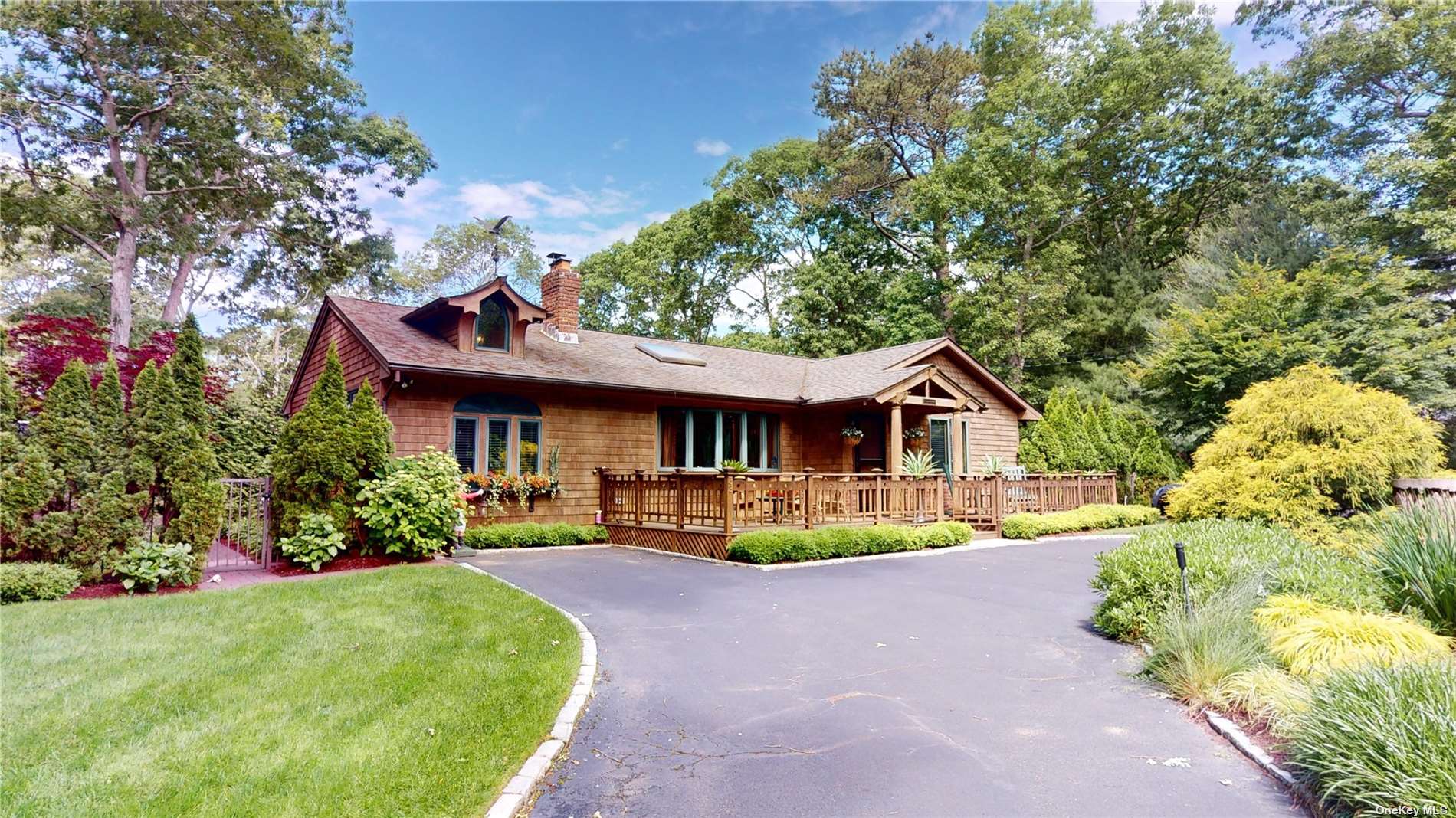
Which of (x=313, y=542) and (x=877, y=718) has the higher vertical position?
(x=313, y=542)

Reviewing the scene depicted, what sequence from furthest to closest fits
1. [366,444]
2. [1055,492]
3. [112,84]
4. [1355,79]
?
[1355,79], [112,84], [1055,492], [366,444]

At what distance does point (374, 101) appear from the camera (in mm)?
25016

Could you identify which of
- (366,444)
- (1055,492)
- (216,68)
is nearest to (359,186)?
(216,68)

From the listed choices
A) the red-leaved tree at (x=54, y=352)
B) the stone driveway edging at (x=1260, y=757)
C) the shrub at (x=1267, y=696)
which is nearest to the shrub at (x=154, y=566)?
the red-leaved tree at (x=54, y=352)

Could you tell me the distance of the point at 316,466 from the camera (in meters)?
9.79

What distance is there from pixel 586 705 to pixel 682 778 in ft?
4.23

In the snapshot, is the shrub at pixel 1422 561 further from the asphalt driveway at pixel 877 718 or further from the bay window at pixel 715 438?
the bay window at pixel 715 438

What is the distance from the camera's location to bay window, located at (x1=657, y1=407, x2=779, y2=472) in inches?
630

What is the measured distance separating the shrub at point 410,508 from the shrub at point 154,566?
2283 millimetres

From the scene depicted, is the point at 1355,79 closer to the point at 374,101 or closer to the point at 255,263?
the point at 374,101

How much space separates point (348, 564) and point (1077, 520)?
1570 centimetres

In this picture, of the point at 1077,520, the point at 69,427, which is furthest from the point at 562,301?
the point at 1077,520

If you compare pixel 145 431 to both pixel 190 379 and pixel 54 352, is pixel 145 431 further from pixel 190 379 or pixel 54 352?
pixel 54 352

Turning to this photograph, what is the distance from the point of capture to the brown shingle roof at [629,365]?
42.7ft
